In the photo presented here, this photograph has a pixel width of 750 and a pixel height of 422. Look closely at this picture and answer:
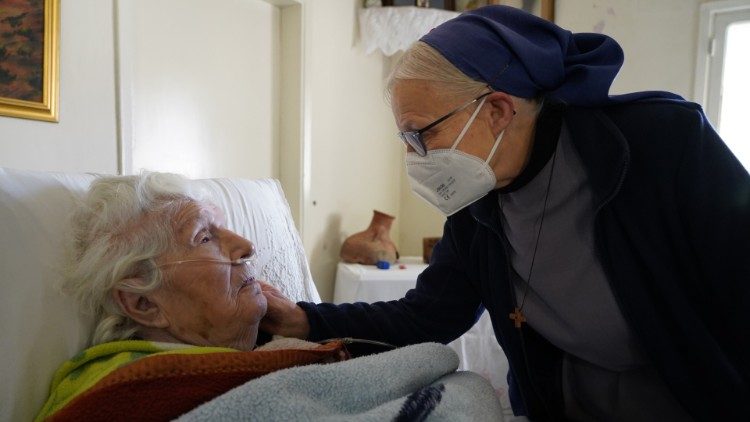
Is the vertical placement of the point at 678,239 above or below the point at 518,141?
below

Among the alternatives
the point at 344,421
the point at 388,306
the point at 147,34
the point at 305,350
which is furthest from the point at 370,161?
the point at 344,421

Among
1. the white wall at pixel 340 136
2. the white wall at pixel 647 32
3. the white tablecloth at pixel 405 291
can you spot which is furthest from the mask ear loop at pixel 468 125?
the white wall at pixel 647 32

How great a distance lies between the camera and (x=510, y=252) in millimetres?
956

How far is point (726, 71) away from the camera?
241 cm

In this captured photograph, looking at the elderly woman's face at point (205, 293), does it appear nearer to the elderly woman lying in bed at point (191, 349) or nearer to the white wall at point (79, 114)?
the elderly woman lying in bed at point (191, 349)

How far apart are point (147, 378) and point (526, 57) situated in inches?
29.6

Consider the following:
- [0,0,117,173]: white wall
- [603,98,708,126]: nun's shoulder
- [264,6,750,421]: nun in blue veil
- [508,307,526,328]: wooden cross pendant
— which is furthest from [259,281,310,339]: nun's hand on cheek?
[0,0,117,173]: white wall

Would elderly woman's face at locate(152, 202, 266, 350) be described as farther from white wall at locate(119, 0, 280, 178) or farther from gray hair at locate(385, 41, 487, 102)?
white wall at locate(119, 0, 280, 178)

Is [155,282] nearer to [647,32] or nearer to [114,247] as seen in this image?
[114,247]

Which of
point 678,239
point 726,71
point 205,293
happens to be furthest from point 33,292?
point 726,71

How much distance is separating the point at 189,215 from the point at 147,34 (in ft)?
4.05

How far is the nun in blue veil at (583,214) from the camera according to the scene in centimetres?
73

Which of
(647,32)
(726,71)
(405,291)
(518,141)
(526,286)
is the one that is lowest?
(405,291)

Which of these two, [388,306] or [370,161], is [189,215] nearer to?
[388,306]
